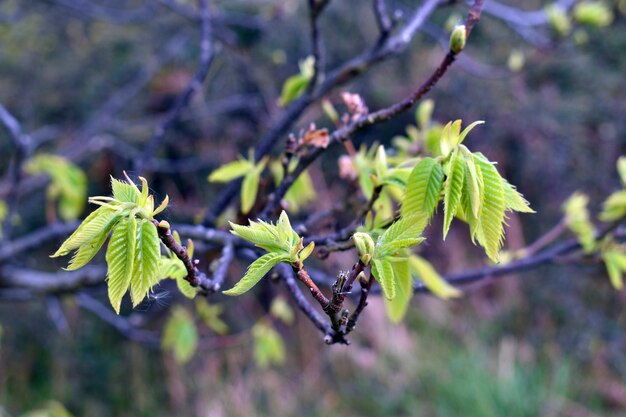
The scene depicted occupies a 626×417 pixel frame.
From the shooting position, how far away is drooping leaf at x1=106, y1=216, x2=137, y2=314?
685mm

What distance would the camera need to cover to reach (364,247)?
0.74m

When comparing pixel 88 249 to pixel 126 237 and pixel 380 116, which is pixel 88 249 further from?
pixel 380 116

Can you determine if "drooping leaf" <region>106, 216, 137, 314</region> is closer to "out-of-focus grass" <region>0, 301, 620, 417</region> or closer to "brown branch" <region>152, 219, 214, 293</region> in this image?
"brown branch" <region>152, 219, 214, 293</region>

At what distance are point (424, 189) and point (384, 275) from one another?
14cm

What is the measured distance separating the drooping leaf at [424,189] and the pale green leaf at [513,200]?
0.29 feet

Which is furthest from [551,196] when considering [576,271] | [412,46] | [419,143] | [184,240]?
[184,240]

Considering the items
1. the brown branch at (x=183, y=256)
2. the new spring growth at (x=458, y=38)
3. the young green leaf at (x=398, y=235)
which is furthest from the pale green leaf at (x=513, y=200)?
the brown branch at (x=183, y=256)

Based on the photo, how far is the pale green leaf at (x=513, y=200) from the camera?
0.76 meters

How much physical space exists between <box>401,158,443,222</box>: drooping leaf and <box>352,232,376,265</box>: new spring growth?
76 mm

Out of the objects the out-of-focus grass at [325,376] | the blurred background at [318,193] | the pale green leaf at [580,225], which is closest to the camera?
the pale green leaf at [580,225]

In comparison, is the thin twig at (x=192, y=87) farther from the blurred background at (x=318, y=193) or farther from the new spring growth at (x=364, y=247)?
the blurred background at (x=318, y=193)

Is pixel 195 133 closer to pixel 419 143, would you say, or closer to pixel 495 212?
pixel 419 143

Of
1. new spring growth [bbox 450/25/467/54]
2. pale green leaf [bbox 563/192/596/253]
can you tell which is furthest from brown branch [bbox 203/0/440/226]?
pale green leaf [bbox 563/192/596/253]

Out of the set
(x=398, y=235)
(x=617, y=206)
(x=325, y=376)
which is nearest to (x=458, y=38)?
(x=398, y=235)
